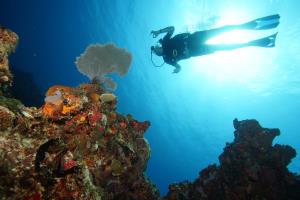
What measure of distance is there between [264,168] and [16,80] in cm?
2508

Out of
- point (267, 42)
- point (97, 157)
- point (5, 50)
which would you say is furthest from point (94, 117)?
point (267, 42)

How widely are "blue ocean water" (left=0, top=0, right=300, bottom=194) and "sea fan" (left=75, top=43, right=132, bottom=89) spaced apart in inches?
516

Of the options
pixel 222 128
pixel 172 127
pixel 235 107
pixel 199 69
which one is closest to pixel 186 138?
pixel 172 127

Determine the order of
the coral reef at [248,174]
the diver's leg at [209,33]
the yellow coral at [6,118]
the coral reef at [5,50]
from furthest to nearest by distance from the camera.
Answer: the diver's leg at [209,33] < the coral reef at [248,174] < the coral reef at [5,50] < the yellow coral at [6,118]

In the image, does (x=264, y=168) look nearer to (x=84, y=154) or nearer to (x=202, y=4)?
(x=84, y=154)

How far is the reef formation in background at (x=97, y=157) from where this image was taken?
3523mm

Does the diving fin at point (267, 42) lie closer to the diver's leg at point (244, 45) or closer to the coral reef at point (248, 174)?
the diver's leg at point (244, 45)

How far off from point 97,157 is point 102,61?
16.3 feet

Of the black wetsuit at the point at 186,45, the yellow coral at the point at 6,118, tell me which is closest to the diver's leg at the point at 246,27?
the black wetsuit at the point at 186,45

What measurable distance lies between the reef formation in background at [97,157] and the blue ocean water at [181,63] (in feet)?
50.3

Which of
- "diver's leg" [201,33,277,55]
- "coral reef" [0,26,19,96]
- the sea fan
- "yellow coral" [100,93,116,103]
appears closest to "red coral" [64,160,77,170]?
"yellow coral" [100,93,116,103]

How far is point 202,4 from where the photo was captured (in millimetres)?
20297

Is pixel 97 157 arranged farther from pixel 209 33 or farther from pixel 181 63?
pixel 181 63

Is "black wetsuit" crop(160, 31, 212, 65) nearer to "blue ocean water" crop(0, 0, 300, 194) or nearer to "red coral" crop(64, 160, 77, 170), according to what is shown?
"red coral" crop(64, 160, 77, 170)
